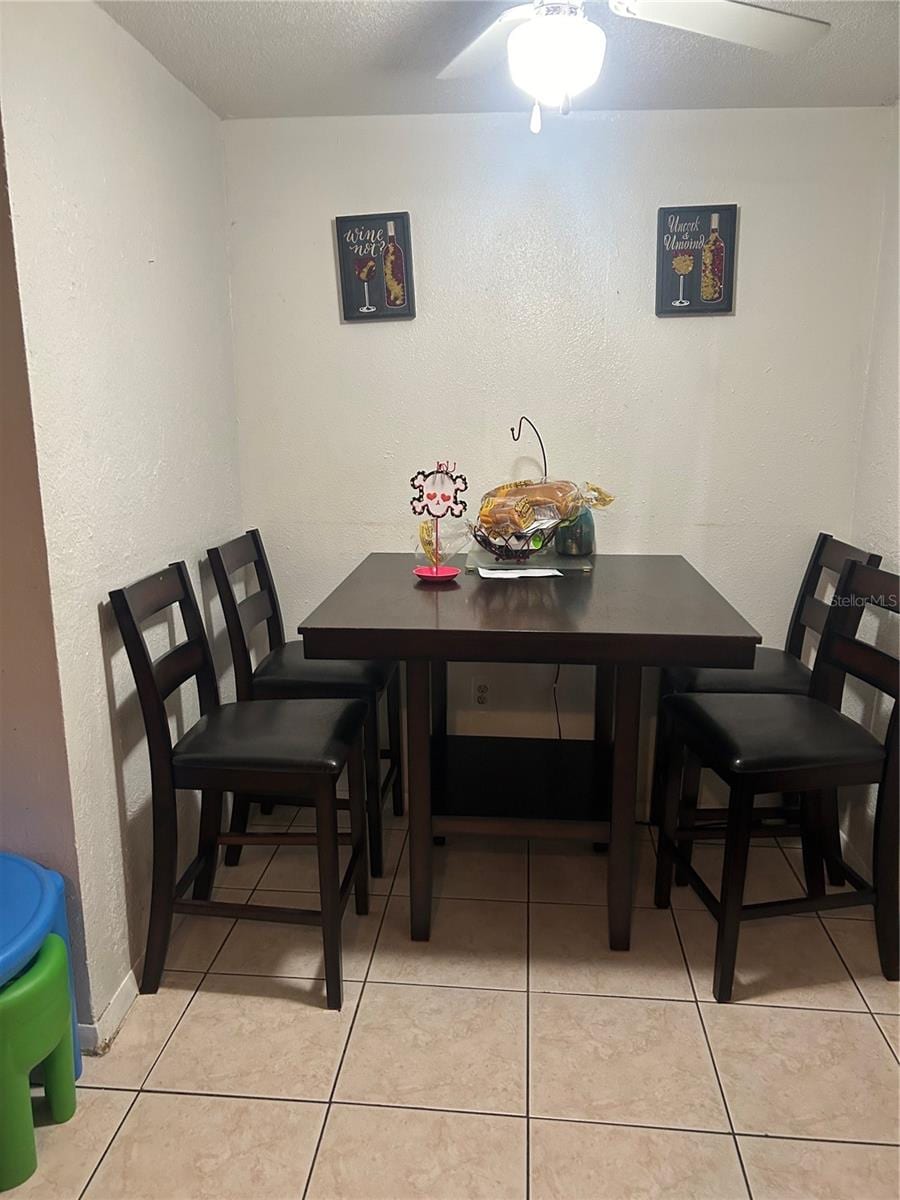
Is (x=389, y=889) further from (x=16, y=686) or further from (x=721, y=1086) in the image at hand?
(x=16, y=686)

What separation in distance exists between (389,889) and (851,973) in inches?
48.7

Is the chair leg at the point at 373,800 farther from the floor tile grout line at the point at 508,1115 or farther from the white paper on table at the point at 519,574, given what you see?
the floor tile grout line at the point at 508,1115

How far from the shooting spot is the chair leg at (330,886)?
72.6 inches

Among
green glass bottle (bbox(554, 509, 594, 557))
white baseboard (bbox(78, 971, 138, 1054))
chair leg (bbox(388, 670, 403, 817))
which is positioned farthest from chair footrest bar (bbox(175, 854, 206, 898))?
green glass bottle (bbox(554, 509, 594, 557))

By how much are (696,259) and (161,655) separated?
6.36 feet

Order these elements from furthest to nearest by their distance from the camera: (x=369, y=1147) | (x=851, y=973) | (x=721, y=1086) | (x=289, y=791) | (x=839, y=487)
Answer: (x=839, y=487) → (x=851, y=973) → (x=289, y=791) → (x=721, y=1086) → (x=369, y=1147)

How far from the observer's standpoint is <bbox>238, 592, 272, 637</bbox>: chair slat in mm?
2457

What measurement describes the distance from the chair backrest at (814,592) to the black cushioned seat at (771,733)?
0.44m

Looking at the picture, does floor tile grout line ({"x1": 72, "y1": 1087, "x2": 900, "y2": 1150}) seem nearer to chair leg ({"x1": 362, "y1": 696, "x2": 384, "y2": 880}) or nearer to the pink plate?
chair leg ({"x1": 362, "y1": 696, "x2": 384, "y2": 880})

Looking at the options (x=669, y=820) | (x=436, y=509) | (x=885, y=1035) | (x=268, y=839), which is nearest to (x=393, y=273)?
(x=436, y=509)

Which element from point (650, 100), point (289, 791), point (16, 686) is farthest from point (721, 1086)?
point (650, 100)

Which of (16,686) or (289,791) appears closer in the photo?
(16,686)

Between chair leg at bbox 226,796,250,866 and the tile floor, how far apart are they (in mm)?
198

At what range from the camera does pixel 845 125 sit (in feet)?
7.72
